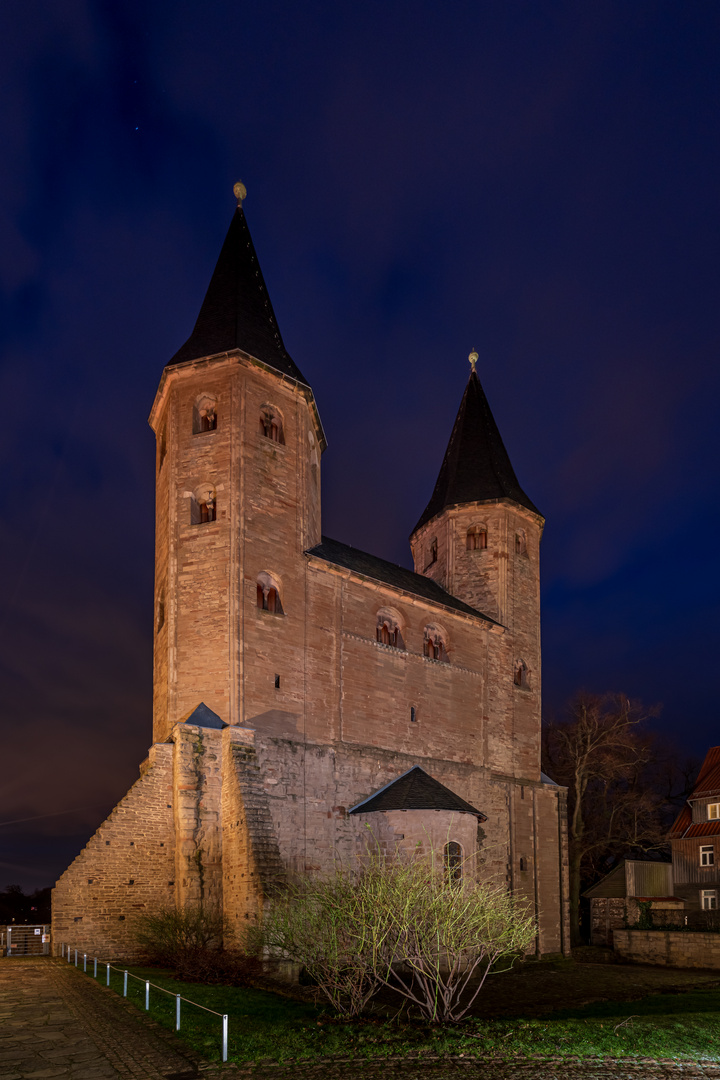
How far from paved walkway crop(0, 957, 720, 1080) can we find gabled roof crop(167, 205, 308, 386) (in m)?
20.2

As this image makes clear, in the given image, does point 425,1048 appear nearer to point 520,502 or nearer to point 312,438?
point 312,438

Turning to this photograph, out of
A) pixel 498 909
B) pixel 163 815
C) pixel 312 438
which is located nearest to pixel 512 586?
pixel 312 438

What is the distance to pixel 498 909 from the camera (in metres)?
14.7

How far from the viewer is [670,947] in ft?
103

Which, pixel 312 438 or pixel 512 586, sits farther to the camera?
pixel 512 586

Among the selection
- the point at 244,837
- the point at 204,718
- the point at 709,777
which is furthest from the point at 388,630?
the point at 709,777

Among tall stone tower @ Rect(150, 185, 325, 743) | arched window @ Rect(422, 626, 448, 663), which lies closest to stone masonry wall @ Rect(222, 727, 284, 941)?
tall stone tower @ Rect(150, 185, 325, 743)

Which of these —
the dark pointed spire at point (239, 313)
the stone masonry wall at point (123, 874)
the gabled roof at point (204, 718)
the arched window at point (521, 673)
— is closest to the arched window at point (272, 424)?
the dark pointed spire at point (239, 313)

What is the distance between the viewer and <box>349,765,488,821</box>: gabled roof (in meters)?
25.4

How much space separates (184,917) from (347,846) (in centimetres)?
604

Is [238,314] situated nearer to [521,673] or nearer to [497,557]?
[497,557]

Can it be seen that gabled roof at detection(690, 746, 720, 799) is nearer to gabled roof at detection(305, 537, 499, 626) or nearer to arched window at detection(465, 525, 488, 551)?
gabled roof at detection(305, 537, 499, 626)

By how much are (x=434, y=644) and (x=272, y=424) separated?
1073cm

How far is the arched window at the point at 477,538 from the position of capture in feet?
123
